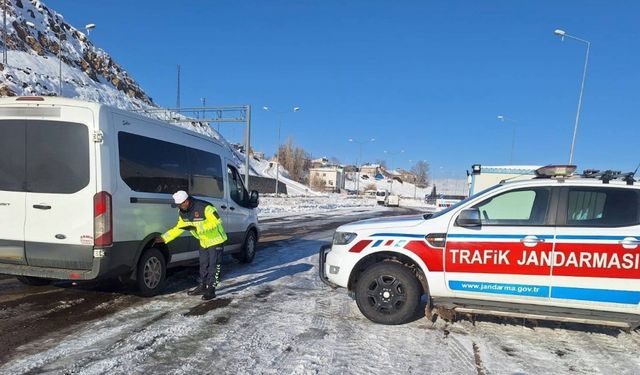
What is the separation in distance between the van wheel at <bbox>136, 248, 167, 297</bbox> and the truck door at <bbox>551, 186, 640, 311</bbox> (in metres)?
5.18

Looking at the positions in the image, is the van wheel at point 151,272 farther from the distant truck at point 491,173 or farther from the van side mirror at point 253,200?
the distant truck at point 491,173

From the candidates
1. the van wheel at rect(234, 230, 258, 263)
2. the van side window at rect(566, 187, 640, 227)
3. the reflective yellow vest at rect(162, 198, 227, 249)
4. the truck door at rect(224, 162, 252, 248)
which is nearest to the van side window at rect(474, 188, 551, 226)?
the van side window at rect(566, 187, 640, 227)

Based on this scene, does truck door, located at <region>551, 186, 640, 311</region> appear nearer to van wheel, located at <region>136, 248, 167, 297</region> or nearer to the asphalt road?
van wheel, located at <region>136, 248, 167, 297</region>

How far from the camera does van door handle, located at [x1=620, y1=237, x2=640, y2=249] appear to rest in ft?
15.0

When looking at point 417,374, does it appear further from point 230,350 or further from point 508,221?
point 508,221

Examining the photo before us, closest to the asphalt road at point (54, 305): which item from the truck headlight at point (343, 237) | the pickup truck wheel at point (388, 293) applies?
the truck headlight at point (343, 237)

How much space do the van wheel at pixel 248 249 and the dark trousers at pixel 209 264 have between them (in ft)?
9.25

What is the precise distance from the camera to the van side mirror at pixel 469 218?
4.96 meters

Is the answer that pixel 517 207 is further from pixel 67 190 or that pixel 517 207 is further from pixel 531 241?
pixel 67 190

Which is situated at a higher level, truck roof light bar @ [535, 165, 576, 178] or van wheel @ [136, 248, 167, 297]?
truck roof light bar @ [535, 165, 576, 178]

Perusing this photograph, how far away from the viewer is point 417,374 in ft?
12.8

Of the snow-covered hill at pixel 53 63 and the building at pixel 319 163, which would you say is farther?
the building at pixel 319 163

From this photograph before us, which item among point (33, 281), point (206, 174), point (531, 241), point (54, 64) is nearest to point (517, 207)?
point (531, 241)

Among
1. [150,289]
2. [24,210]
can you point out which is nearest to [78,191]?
[24,210]
